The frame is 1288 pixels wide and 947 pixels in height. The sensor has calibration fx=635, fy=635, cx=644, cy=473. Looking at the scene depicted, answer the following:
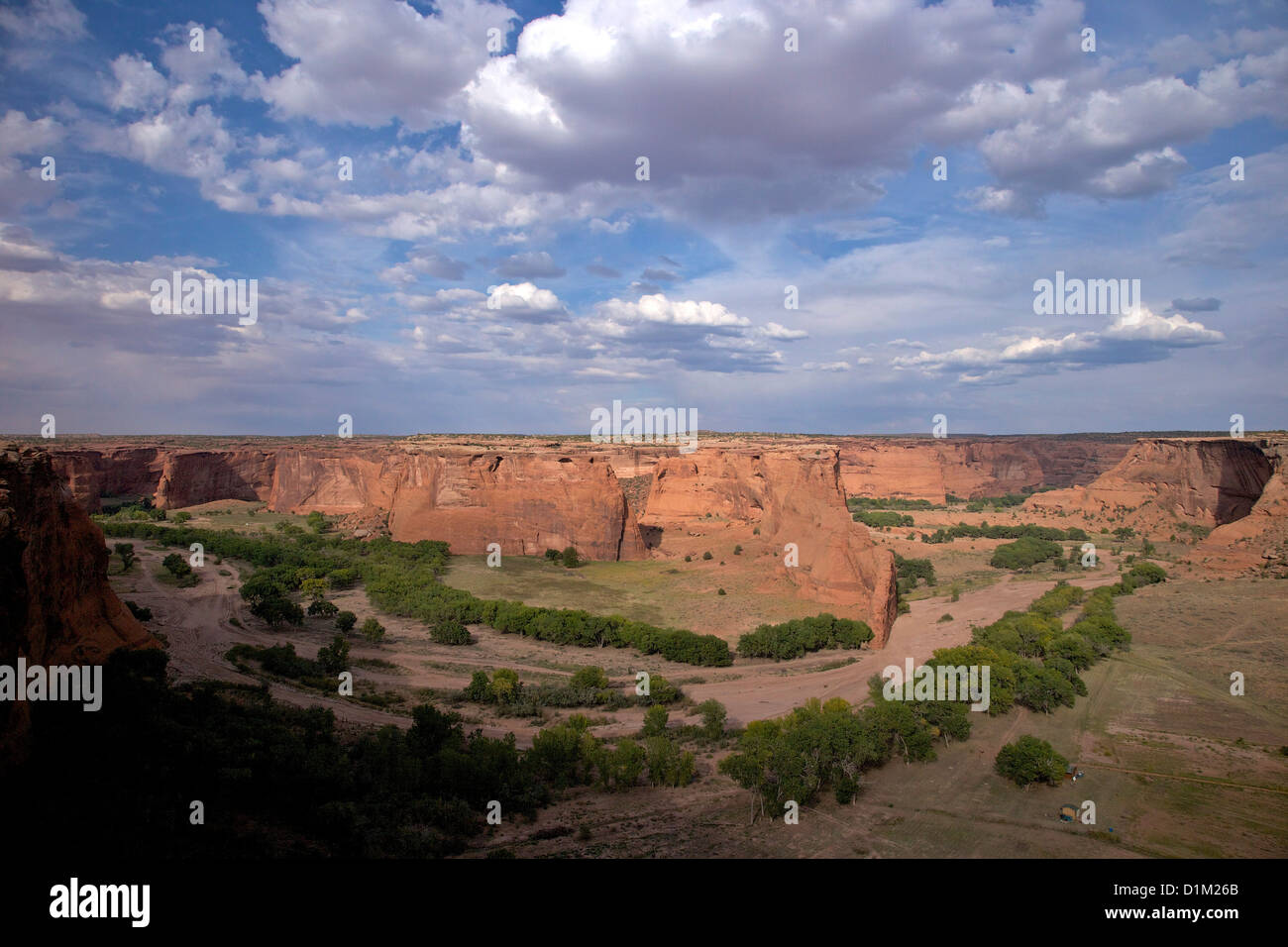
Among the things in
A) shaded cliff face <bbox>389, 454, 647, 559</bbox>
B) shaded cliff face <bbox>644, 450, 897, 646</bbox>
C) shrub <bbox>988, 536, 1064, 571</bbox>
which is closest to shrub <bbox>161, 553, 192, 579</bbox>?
shaded cliff face <bbox>389, 454, 647, 559</bbox>

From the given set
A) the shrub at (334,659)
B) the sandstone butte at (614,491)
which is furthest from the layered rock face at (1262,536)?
the shrub at (334,659)

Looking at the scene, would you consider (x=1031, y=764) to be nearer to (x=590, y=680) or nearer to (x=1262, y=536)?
(x=590, y=680)

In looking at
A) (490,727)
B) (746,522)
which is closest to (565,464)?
(746,522)

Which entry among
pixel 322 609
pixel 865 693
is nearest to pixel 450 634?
pixel 322 609

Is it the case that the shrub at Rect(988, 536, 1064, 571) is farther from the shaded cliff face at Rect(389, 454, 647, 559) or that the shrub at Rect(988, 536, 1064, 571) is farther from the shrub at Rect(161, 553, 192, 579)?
the shrub at Rect(161, 553, 192, 579)

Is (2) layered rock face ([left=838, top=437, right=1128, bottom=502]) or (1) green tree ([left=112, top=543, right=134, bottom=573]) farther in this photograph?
(2) layered rock face ([left=838, top=437, right=1128, bottom=502])

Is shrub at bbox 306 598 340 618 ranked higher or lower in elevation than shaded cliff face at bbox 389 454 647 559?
lower

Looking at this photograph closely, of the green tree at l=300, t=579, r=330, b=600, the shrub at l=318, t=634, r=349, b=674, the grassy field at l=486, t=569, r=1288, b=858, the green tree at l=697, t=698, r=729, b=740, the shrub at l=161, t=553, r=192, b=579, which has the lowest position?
the grassy field at l=486, t=569, r=1288, b=858
